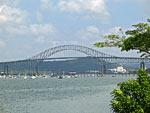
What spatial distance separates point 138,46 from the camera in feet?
64.3

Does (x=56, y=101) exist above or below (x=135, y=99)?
below

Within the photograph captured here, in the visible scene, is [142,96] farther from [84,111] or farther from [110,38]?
[84,111]

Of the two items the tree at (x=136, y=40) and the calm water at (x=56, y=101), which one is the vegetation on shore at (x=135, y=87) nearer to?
the tree at (x=136, y=40)

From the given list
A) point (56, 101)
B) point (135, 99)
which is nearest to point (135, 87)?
point (135, 99)

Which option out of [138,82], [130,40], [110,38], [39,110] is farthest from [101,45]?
[39,110]

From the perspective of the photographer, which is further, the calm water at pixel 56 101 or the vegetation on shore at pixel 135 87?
the calm water at pixel 56 101

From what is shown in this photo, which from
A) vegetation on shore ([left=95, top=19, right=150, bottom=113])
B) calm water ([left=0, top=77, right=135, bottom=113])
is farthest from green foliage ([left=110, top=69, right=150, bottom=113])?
calm water ([left=0, top=77, right=135, bottom=113])

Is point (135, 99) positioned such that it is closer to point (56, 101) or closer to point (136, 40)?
point (136, 40)

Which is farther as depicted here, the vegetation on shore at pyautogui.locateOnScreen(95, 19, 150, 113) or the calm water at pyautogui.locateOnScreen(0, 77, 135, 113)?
the calm water at pyautogui.locateOnScreen(0, 77, 135, 113)

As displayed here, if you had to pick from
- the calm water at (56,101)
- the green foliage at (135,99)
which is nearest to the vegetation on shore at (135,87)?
the green foliage at (135,99)

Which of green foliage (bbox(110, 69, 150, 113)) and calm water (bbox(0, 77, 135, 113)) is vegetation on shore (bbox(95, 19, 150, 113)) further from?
calm water (bbox(0, 77, 135, 113))

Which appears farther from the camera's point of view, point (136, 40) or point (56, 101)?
point (56, 101)

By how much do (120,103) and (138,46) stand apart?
382 centimetres

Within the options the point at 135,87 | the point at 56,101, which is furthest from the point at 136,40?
the point at 56,101
